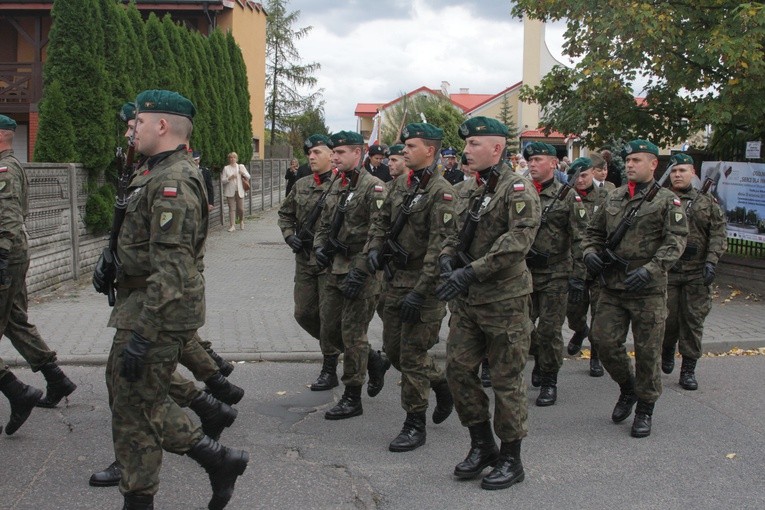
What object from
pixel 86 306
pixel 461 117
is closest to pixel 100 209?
pixel 86 306

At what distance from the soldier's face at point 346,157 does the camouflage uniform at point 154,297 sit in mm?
2605

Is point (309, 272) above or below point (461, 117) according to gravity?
below

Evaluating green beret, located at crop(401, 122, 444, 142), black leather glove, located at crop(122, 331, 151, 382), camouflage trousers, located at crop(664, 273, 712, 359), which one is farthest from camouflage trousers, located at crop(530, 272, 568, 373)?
black leather glove, located at crop(122, 331, 151, 382)

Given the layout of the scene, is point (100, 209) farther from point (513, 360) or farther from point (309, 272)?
point (513, 360)

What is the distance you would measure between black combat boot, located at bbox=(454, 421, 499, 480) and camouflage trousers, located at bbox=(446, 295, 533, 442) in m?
0.06

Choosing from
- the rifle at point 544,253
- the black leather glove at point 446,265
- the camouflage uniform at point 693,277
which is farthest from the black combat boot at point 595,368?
the black leather glove at point 446,265

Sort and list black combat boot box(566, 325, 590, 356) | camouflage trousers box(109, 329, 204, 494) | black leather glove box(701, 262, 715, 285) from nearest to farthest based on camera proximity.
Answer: camouflage trousers box(109, 329, 204, 494)
black leather glove box(701, 262, 715, 285)
black combat boot box(566, 325, 590, 356)

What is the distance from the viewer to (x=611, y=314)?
20.0 ft

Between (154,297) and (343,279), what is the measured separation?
2.75m

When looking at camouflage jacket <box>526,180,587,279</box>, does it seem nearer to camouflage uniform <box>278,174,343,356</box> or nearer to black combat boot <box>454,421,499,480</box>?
camouflage uniform <box>278,174,343,356</box>

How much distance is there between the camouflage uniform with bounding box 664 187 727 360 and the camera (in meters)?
7.34

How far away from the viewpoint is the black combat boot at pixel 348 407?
6086 millimetres

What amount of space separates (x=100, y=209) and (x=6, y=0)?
15.6 meters

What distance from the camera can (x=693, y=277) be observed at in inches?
293
